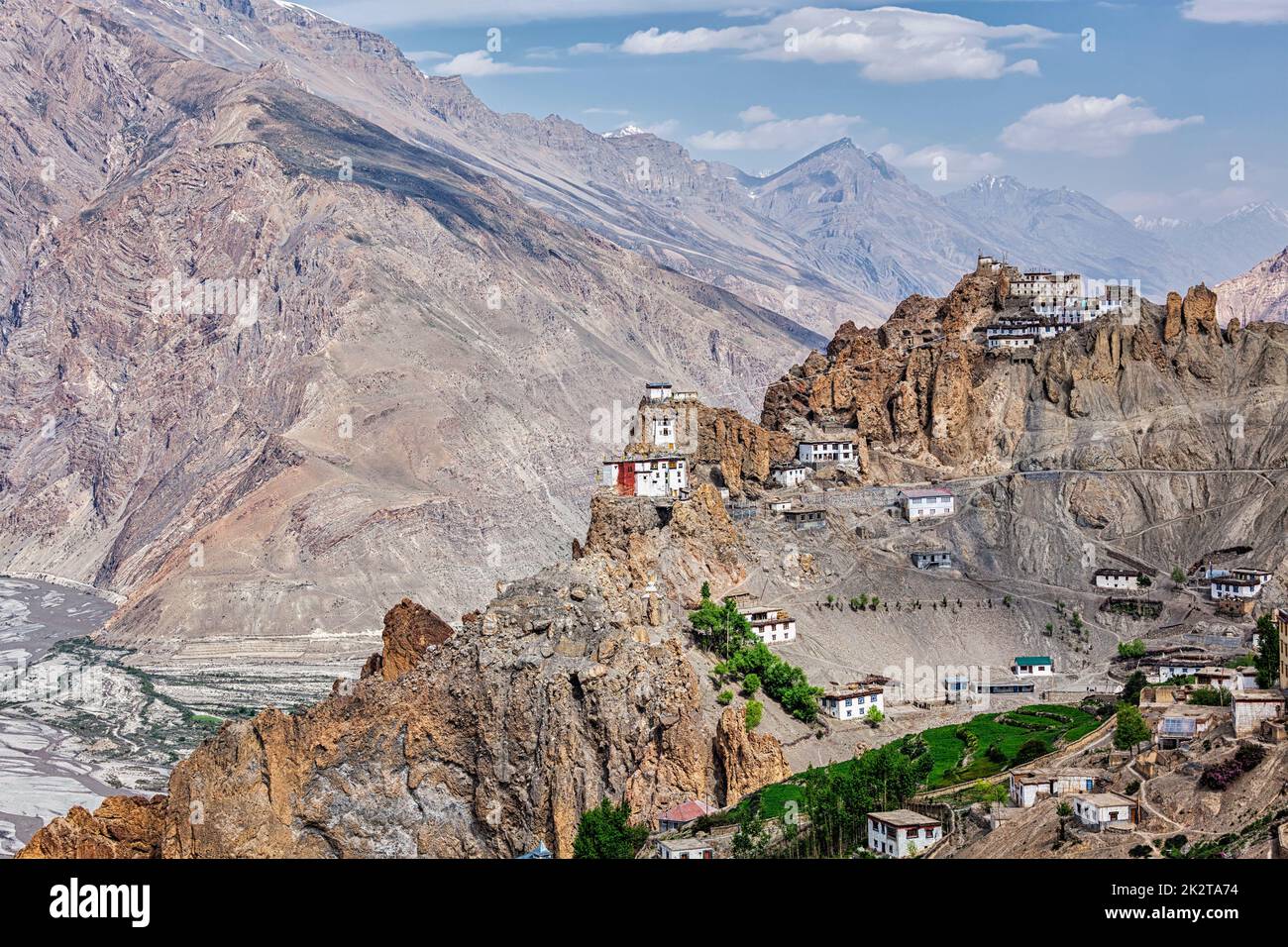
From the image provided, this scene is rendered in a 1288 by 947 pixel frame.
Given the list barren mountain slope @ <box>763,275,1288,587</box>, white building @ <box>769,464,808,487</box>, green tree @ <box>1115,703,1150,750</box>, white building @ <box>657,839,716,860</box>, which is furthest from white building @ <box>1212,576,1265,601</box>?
white building @ <box>657,839,716,860</box>

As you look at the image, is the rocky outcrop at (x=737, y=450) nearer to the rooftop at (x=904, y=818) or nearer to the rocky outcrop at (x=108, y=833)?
the rocky outcrop at (x=108, y=833)

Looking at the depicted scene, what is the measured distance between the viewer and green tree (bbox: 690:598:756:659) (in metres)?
86.6

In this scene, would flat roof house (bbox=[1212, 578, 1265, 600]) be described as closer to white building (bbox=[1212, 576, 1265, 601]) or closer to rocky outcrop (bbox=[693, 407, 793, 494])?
white building (bbox=[1212, 576, 1265, 601])

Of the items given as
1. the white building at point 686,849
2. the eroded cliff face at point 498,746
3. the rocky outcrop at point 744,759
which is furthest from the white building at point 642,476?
the white building at point 686,849

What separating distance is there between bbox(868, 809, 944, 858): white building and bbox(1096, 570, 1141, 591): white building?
156 feet

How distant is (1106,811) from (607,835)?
2630 centimetres

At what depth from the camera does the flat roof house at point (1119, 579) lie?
98.4m

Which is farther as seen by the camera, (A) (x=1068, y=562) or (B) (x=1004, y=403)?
(B) (x=1004, y=403)

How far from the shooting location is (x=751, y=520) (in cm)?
10319

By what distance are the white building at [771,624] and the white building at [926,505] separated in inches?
639

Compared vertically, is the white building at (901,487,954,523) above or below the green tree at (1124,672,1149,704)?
above
